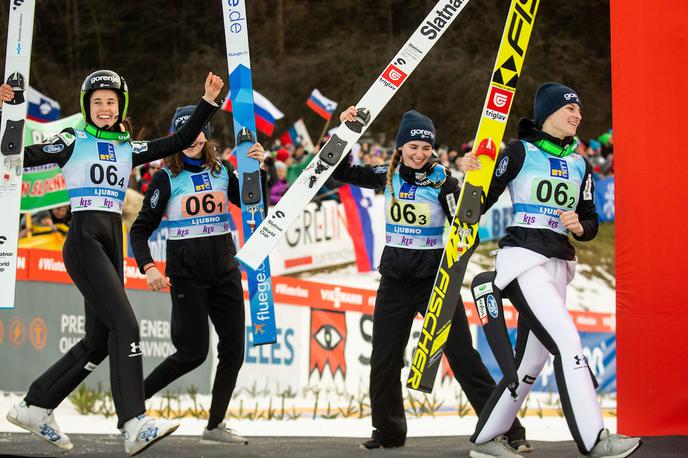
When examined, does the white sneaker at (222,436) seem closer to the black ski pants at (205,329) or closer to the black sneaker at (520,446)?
the black ski pants at (205,329)

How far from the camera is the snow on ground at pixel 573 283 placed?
51.2 ft

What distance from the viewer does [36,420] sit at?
5.84 meters

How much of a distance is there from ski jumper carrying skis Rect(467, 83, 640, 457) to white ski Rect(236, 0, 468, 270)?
77 cm

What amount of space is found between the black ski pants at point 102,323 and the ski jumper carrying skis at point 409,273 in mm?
1370

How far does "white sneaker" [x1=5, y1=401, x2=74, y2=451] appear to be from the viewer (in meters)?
5.82

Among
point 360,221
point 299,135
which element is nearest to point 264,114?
point 360,221

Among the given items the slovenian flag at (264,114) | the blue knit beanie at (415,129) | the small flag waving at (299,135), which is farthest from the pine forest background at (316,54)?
the blue knit beanie at (415,129)

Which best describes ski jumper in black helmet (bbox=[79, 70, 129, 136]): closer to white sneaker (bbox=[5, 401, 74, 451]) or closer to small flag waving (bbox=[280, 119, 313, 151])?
white sneaker (bbox=[5, 401, 74, 451])

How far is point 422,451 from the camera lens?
6.08 m

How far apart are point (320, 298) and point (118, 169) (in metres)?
4.87

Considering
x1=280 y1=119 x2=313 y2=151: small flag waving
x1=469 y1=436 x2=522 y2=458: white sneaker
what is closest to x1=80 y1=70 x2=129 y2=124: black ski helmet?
x1=469 y1=436 x2=522 y2=458: white sneaker

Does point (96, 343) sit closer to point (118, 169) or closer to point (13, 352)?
point (118, 169)

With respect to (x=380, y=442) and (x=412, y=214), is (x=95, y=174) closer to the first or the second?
(x=412, y=214)

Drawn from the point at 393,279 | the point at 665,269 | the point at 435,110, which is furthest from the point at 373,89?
the point at 435,110
